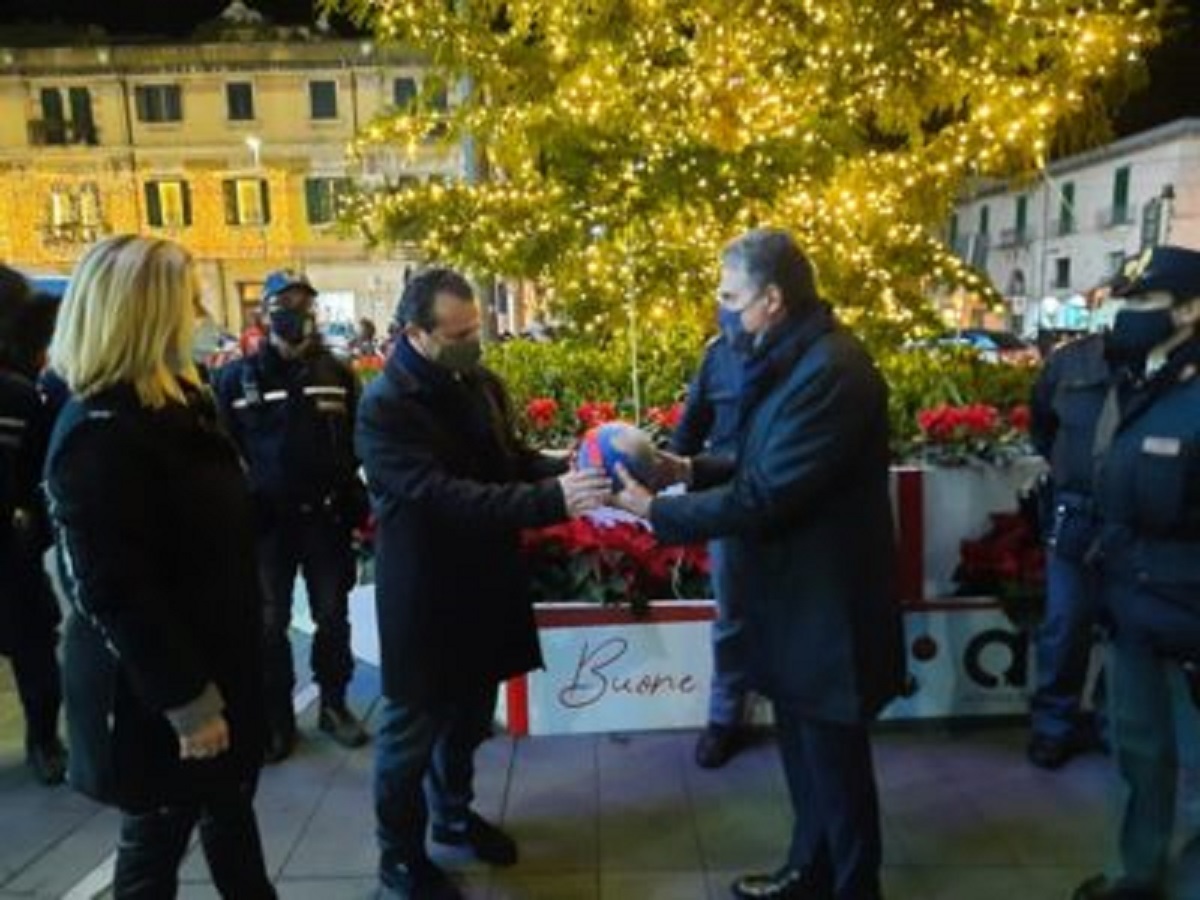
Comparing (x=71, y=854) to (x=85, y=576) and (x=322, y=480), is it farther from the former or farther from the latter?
(x=85, y=576)

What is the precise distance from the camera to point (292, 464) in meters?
4.08

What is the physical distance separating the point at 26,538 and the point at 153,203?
35.5 meters

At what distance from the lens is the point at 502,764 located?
13.5ft

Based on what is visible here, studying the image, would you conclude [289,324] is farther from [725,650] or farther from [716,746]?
[716,746]

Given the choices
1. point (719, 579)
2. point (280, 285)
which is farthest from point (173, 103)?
point (719, 579)

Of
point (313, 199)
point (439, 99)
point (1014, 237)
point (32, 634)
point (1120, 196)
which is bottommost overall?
point (32, 634)

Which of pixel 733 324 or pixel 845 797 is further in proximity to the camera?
pixel 733 324

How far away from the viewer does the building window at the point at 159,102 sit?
115 ft

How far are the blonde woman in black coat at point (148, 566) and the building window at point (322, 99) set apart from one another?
36.0m

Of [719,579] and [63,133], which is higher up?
[63,133]

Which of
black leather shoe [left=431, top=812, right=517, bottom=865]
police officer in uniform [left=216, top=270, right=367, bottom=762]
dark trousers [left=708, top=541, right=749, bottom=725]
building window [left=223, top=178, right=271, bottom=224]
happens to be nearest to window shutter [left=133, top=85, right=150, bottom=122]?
building window [left=223, top=178, right=271, bottom=224]

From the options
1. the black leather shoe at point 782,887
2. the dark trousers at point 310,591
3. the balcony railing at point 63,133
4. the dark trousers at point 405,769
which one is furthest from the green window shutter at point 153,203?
the black leather shoe at point 782,887

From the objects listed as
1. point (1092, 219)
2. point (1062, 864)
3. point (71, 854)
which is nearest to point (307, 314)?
point (71, 854)

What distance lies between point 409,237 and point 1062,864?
6.16m
